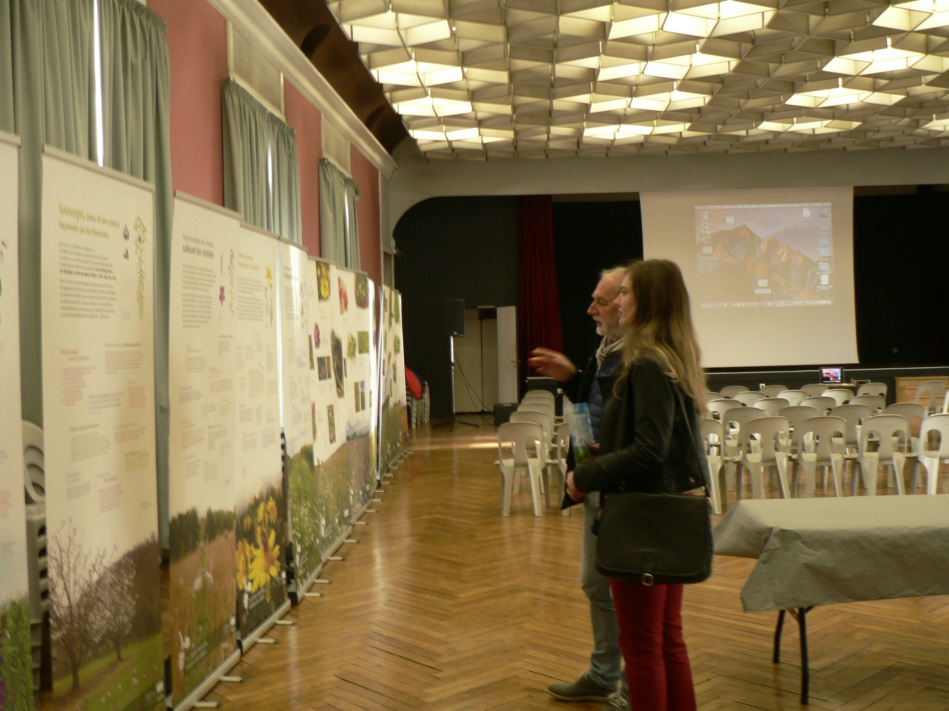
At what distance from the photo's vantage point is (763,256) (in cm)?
1619

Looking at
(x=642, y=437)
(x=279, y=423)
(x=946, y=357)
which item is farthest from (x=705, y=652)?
(x=946, y=357)

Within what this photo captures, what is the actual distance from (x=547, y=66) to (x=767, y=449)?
17.2ft

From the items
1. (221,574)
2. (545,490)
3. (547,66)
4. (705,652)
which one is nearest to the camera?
(221,574)

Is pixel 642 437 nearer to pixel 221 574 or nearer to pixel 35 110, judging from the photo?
pixel 221 574

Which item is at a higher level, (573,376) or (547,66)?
(547,66)

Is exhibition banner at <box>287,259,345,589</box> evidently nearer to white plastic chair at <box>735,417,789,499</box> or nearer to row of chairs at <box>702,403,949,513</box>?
row of chairs at <box>702,403,949,513</box>

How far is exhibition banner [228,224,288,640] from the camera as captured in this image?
4164mm

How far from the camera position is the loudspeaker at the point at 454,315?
1546 centimetres

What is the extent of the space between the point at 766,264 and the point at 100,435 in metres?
A: 15.0

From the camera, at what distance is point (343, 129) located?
1127 cm

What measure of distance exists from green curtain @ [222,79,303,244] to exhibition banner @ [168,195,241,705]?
268 centimetres

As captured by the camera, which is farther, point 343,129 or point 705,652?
point 343,129

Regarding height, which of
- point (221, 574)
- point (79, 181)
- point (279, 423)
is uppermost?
point (79, 181)

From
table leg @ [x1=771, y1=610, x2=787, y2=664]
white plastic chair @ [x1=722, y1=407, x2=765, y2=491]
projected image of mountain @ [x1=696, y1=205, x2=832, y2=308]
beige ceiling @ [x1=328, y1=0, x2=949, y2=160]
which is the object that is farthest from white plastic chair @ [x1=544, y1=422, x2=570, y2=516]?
projected image of mountain @ [x1=696, y1=205, x2=832, y2=308]
